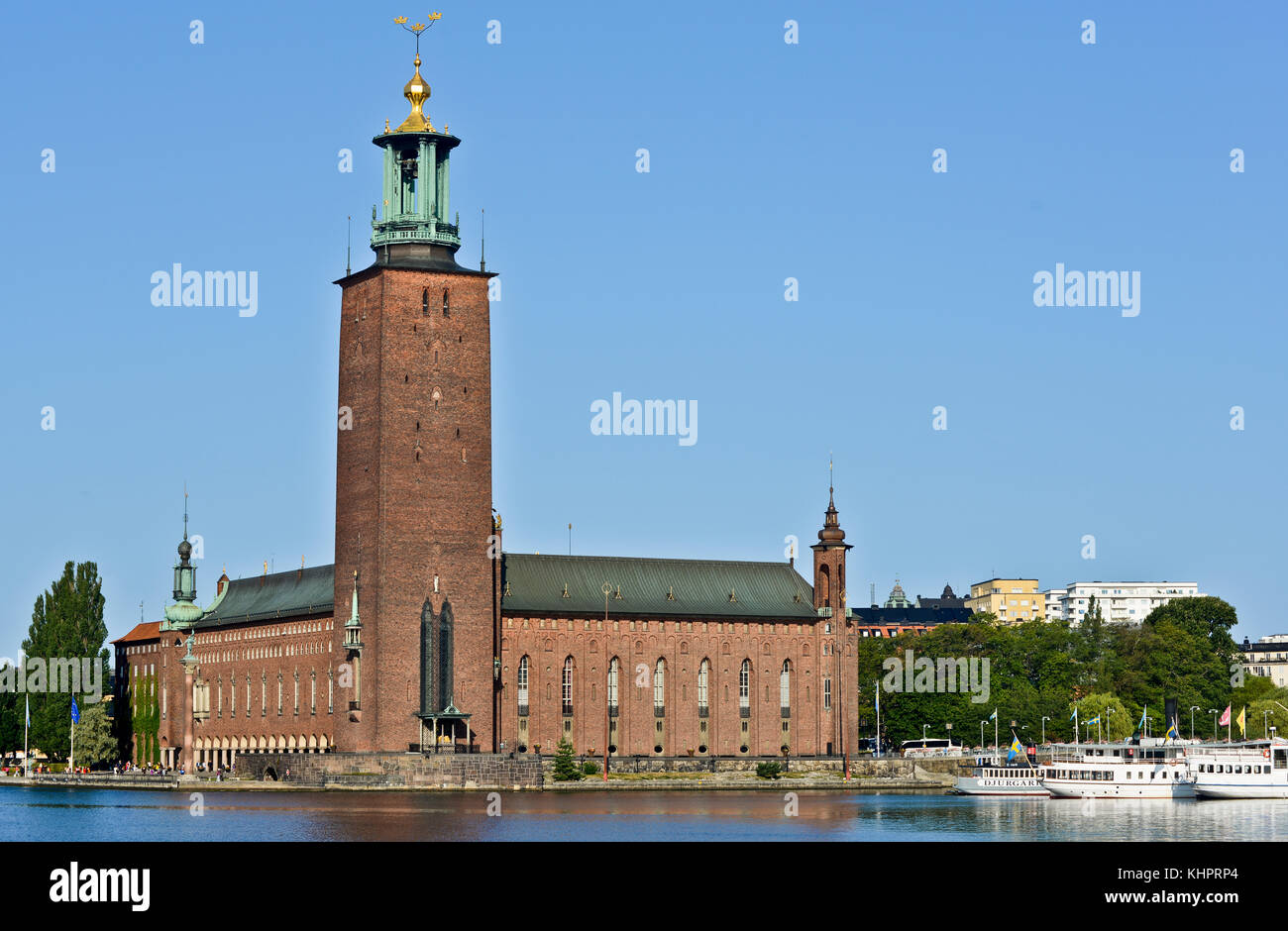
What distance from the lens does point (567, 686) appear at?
11994 centimetres

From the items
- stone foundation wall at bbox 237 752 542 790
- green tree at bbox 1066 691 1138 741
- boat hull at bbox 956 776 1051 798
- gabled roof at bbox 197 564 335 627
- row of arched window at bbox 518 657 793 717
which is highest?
gabled roof at bbox 197 564 335 627

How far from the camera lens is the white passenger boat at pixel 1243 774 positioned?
9469 cm

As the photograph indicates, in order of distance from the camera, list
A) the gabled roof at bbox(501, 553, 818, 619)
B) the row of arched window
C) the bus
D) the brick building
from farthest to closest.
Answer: the bus, the gabled roof at bbox(501, 553, 818, 619), the row of arched window, the brick building

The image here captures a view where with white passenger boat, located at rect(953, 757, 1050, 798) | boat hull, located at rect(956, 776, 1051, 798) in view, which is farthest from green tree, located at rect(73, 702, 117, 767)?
boat hull, located at rect(956, 776, 1051, 798)

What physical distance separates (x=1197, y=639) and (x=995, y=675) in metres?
17.1

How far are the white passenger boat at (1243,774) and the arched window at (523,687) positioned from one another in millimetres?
36540

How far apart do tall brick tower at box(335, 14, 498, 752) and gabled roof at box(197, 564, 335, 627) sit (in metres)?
9.51

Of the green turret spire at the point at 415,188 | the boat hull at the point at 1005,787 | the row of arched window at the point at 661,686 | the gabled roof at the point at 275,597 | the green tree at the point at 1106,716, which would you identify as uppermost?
the green turret spire at the point at 415,188

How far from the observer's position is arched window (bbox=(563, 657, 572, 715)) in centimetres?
11931

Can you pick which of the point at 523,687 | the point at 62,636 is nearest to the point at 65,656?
the point at 62,636

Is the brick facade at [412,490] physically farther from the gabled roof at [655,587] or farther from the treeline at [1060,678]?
the treeline at [1060,678]

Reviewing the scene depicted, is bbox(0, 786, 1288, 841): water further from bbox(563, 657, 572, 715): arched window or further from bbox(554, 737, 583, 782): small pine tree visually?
bbox(563, 657, 572, 715): arched window

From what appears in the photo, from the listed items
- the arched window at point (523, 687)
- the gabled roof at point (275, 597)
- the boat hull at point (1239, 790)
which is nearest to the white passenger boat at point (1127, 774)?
the boat hull at point (1239, 790)
